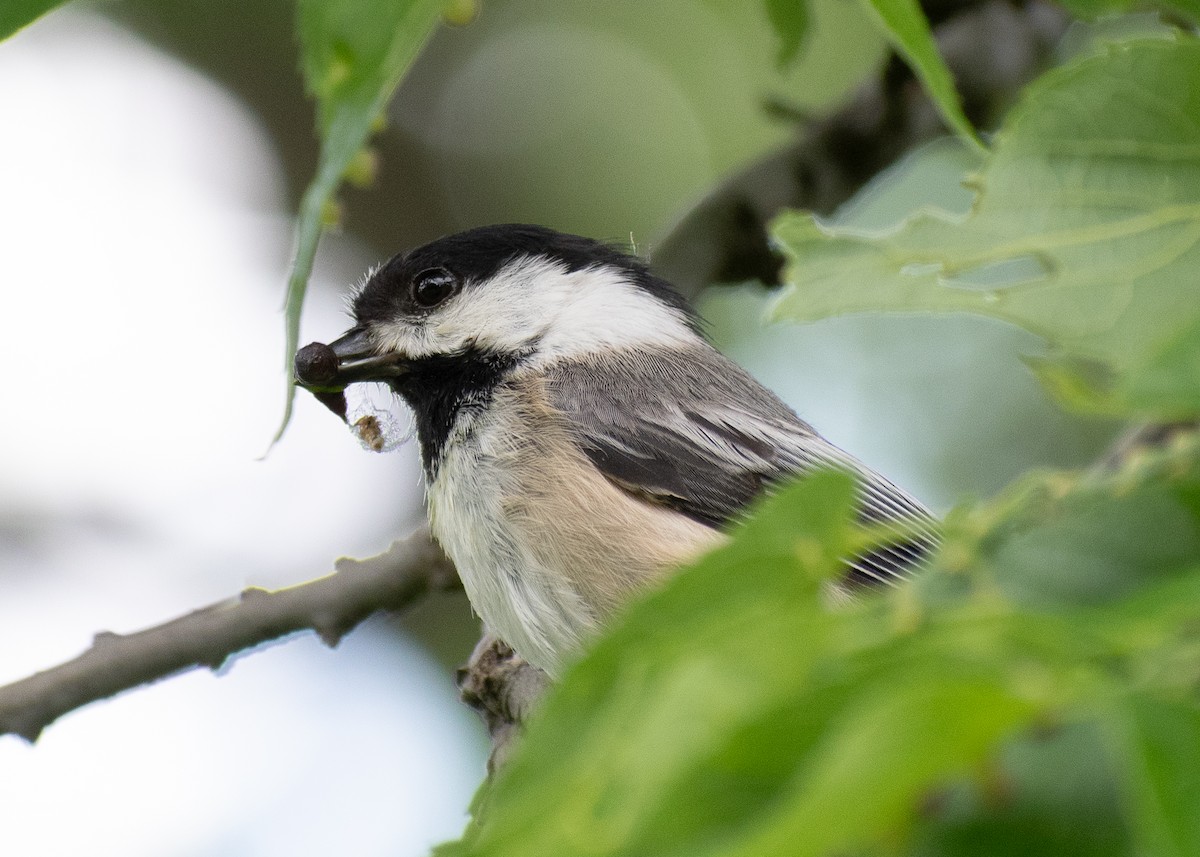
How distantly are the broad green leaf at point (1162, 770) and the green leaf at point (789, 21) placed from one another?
1830 millimetres

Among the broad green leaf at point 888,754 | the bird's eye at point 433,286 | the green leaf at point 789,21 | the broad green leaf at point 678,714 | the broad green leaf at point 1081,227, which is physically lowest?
the broad green leaf at point 888,754

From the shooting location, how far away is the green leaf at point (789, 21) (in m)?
2.22

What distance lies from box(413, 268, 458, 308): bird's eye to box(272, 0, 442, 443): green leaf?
6.62 ft

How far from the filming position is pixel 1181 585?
2.20 ft

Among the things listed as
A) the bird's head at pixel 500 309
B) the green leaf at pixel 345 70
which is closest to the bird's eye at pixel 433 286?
the bird's head at pixel 500 309

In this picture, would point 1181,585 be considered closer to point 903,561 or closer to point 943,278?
point 943,278

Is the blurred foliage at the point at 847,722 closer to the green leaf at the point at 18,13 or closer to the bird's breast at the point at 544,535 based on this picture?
the green leaf at the point at 18,13

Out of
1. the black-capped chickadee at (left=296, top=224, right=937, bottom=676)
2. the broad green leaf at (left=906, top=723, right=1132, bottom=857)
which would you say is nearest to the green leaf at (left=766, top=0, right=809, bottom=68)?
the black-capped chickadee at (left=296, top=224, right=937, bottom=676)

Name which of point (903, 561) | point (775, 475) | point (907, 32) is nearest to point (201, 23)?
point (775, 475)

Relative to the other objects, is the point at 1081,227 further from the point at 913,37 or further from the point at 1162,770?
the point at 1162,770

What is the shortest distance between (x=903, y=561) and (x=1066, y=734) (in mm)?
1926

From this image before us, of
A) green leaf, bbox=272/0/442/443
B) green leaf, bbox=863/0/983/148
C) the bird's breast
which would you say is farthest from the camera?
the bird's breast

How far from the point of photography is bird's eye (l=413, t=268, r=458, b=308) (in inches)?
125

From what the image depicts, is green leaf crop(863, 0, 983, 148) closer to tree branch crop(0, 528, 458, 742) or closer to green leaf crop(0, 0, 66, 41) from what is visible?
green leaf crop(0, 0, 66, 41)
